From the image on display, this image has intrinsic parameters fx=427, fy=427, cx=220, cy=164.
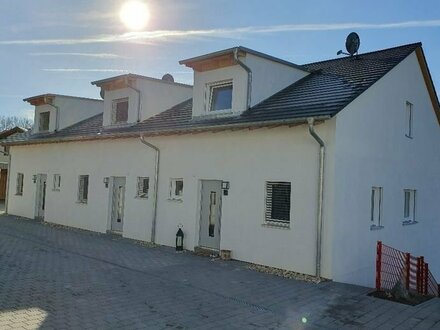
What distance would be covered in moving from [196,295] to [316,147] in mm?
4473

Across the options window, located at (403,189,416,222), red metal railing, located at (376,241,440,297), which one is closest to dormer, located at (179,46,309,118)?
window, located at (403,189,416,222)

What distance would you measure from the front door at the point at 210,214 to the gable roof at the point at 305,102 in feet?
5.72

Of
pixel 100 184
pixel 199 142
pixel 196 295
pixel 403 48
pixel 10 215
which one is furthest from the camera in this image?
pixel 10 215

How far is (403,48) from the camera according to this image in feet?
45.3

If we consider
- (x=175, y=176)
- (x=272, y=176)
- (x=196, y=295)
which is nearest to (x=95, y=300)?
(x=196, y=295)

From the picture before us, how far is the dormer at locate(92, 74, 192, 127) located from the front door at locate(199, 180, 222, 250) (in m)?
4.90

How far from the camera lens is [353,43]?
15625mm

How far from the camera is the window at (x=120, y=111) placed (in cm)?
1689

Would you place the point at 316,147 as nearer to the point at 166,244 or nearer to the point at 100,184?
the point at 166,244

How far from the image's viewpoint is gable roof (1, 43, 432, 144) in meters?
10.4

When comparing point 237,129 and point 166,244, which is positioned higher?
point 237,129

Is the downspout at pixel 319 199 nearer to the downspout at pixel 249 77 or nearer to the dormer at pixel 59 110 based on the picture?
the downspout at pixel 249 77

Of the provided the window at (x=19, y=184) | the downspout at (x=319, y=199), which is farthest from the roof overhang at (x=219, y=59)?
the window at (x=19, y=184)

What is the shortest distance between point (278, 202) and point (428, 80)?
821 centimetres
